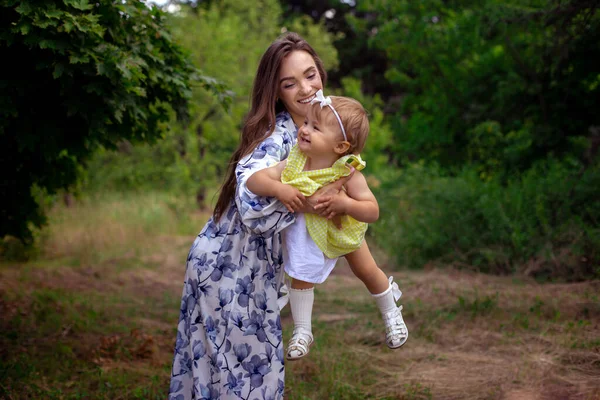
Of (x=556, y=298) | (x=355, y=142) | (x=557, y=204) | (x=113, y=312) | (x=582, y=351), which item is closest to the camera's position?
(x=355, y=142)

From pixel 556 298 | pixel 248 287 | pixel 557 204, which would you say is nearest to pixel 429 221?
pixel 557 204

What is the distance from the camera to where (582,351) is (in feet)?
14.1

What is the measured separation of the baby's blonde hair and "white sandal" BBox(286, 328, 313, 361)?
2.82ft

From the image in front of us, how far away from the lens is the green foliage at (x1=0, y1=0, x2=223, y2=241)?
3414 mm

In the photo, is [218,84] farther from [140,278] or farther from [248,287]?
[140,278]

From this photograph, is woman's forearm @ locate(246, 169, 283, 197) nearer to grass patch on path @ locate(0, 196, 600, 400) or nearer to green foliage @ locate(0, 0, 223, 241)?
green foliage @ locate(0, 0, 223, 241)

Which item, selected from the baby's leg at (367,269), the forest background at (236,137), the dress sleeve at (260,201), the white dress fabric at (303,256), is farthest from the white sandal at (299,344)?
the forest background at (236,137)

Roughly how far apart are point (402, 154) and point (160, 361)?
7.98 m

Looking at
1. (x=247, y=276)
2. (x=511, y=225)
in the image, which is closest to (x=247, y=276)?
(x=247, y=276)

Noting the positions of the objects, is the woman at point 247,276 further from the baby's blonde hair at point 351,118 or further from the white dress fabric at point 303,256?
the baby's blonde hair at point 351,118

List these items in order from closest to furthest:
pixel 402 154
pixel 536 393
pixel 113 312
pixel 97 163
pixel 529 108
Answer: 1. pixel 536 393
2. pixel 113 312
3. pixel 529 108
4. pixel 402 154
5. pixel 97 163

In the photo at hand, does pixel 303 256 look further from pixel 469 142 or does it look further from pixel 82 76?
pixel 469 142

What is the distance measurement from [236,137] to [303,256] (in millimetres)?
11834

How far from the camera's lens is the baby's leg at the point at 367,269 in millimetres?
2900
